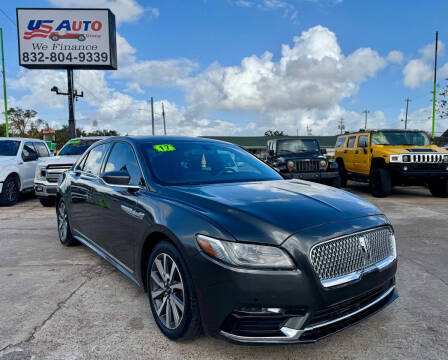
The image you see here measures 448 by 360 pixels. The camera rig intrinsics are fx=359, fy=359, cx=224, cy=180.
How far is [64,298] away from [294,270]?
2436mm

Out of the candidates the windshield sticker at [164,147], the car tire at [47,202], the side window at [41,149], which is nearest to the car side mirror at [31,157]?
the side window at [41,149]

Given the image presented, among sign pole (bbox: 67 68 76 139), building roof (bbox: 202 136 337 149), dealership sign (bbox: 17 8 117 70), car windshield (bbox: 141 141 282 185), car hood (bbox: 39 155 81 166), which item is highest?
dealership sign (bbox: 17 8 117 70)

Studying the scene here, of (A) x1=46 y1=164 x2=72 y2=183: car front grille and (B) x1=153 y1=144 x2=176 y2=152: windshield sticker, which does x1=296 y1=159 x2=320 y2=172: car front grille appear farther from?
(B) x1=153 y1=144 x2=176 y2=152: windshield sticker

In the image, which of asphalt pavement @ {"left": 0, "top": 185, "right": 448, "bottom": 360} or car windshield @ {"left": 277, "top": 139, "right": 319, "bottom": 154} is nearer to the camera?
asphalt pavement @ {"left": 0, "top": 185, "right": 448, "bottom": 360}

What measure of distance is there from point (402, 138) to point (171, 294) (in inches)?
404

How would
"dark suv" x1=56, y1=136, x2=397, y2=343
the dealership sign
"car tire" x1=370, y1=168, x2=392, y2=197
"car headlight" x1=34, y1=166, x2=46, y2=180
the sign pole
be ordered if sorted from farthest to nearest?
1. the sign pole
2. the dealership sign
3. "car tire" x1=370, y1=168, x2=392, y2=197
4. "car headlight" x1=34, y1=166, x2=46, y2=180
5. "dark suv" x1=56, y1=136, x2=397, y2=343

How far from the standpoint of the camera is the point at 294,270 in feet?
7.01

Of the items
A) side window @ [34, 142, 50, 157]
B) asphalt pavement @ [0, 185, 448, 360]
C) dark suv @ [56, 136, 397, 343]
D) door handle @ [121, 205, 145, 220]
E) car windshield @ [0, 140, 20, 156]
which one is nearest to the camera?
dark suv @ [56, 136, 397, 343]

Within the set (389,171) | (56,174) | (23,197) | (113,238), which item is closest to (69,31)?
(23,197)

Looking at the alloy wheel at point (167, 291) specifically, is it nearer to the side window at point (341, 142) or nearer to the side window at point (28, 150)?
the side window at point (28, 150)

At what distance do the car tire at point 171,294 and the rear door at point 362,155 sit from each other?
9656 mm

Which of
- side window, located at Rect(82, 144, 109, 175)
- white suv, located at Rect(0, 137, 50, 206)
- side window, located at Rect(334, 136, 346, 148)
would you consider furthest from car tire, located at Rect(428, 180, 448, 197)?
white suv, located at Rect(0, 137, 50, 206)

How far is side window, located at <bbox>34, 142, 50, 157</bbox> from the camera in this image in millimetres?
11030

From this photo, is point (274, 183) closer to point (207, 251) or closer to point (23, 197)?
point (207, 251)
